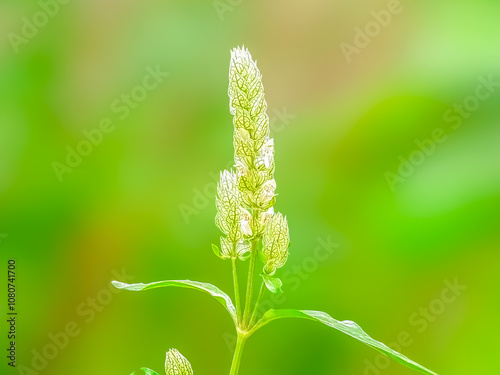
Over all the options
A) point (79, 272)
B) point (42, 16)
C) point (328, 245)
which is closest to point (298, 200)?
point (328, 245)

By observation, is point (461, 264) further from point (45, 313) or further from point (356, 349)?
point (45, 313)

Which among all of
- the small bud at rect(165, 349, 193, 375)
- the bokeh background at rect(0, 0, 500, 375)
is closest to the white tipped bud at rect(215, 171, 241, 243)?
the small bud at rect(165, 349, 193, 375)

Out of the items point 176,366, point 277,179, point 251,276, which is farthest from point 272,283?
point 277,179

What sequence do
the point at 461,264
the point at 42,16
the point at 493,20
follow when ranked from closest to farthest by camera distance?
the point at 461,264 → the point at 493,20 → the point at 42,16

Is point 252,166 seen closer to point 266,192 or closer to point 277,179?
point 266,192

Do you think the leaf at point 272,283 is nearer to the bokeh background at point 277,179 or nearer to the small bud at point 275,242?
the small bud at point 275,242

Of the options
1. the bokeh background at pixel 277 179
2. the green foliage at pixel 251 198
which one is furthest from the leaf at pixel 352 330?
the bokeh background at pixel 277 179
